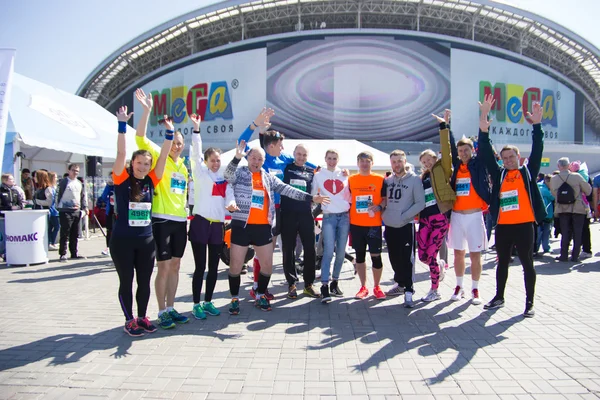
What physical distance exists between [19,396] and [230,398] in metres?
1.41

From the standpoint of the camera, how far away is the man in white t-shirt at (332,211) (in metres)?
5.46

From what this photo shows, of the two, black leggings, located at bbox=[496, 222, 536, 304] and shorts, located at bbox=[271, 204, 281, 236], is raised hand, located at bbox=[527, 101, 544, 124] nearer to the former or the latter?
black leggings, located at bbox=[496, 222, 536, 304]

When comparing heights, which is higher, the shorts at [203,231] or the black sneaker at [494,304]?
the shorts at [203,231]

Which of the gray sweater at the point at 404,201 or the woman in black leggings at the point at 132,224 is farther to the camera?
the gray sweater at the point at 404,201

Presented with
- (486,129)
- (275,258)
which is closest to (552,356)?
(486,129)

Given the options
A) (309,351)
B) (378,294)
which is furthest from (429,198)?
(309,351)

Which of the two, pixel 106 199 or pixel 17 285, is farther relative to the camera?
pixel 106 199

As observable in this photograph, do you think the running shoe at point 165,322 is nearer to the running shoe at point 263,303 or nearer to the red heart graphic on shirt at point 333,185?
the running shoe at point 263,303

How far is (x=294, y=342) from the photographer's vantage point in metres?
3.86

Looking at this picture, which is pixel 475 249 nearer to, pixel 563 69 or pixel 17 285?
pixel 17 285

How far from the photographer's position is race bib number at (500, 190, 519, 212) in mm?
4781

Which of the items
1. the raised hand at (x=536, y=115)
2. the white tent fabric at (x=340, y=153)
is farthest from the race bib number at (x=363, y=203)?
the white tent fabric at (x=340, y=153)

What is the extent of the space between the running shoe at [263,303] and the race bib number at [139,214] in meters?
1.76

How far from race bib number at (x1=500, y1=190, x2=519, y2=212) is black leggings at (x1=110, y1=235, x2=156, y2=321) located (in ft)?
12.9
